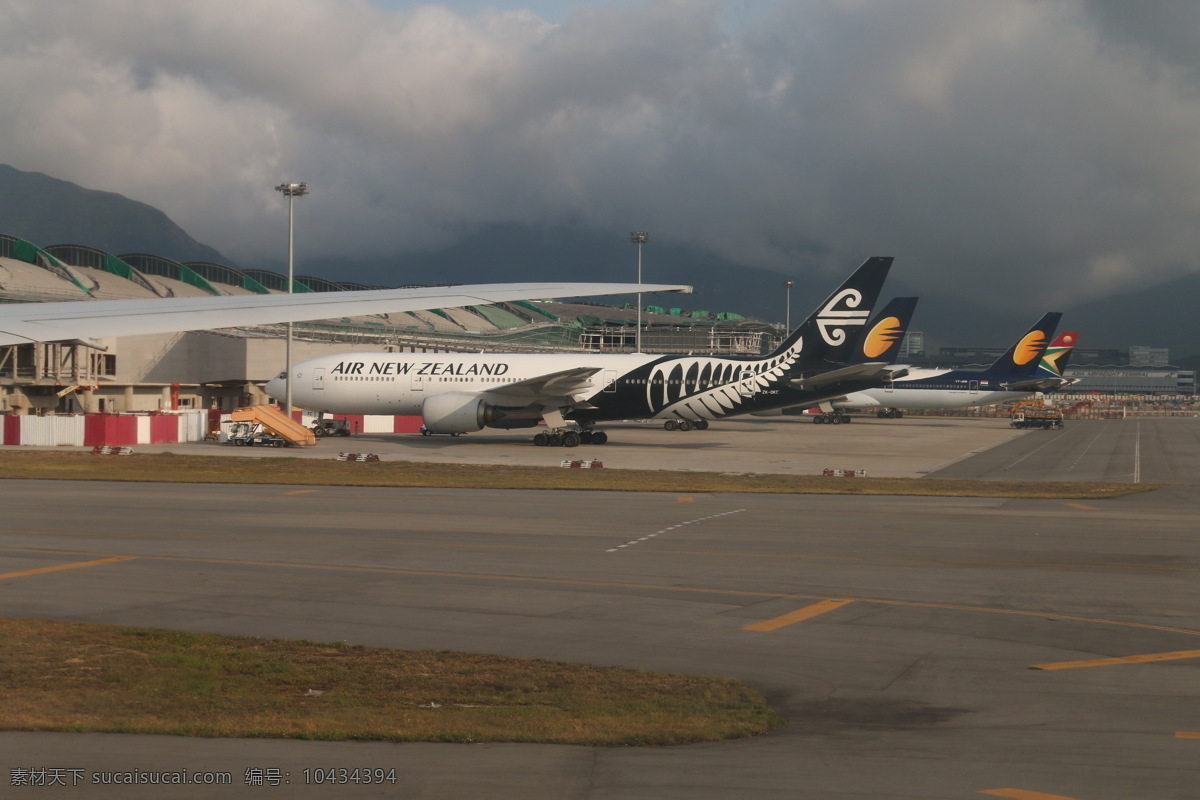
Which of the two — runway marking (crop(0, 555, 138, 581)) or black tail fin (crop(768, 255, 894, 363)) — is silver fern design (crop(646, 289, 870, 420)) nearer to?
black tail fin (crop(768, 255, 894, 363))

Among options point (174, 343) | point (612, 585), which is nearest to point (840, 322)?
point (612, 585)

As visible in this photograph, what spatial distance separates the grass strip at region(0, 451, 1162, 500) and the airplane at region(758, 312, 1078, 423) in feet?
156

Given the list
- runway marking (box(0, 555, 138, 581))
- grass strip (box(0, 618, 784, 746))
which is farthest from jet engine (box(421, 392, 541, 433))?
grass strip (box(0, 618, 784, 746))

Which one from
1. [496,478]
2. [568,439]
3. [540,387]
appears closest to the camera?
[496,478]

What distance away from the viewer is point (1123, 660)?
1172 centimetres

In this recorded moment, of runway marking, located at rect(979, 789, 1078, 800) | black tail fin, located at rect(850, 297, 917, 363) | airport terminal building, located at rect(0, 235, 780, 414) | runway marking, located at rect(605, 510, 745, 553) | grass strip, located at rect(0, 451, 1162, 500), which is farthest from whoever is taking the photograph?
black tail fin, located at rect(850, 297, 917, 363)

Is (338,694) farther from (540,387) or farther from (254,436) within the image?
(254,436)

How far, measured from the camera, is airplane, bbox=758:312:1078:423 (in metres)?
83.0

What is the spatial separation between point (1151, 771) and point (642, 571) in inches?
389

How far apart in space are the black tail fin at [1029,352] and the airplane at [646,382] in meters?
38.0

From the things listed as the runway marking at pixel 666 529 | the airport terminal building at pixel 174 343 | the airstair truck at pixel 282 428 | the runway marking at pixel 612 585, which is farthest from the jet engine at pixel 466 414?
the runway marking at pixel 612 585

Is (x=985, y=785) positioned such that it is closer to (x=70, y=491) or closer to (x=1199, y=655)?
(x=1199, y=655)

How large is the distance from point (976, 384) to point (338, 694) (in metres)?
82.6

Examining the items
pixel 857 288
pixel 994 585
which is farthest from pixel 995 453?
pixel 994 585
